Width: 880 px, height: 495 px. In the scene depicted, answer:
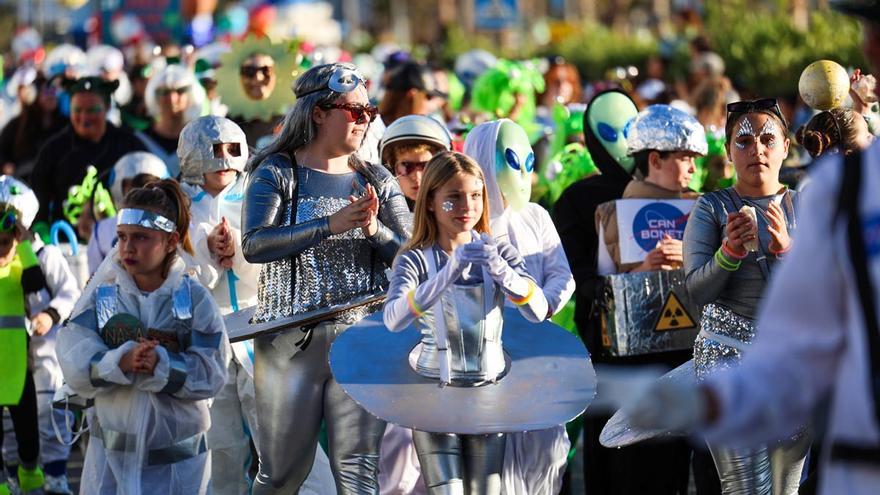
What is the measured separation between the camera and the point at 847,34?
23047 millimetres

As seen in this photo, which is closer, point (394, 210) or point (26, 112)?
point (394, 210)

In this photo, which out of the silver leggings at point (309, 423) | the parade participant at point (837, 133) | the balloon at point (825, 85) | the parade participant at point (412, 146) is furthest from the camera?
the parade participant at point (412, 146)

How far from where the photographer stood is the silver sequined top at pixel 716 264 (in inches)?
243

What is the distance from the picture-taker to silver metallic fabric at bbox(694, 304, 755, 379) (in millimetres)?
6250

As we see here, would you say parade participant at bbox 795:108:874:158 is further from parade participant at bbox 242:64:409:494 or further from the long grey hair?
the long grey hair

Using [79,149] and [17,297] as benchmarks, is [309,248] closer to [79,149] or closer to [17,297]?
[17,297]

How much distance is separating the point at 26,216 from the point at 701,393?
5537mm

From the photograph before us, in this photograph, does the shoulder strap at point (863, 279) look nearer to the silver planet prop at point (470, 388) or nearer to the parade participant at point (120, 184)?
the silver planet prop at point (470, 388)

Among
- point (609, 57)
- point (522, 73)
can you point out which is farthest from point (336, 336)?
point (609, 57)

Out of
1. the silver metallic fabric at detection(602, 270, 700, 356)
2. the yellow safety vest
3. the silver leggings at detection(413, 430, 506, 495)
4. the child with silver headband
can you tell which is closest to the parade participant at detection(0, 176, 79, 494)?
the yellow safety vest

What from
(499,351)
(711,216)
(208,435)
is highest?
(711,216)

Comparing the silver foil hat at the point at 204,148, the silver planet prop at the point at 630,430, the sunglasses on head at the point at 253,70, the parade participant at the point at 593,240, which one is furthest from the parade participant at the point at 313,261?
the sunglasses on head at the point at 253,70

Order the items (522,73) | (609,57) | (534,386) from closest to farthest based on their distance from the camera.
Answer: (534,386), (522,73), (609,57)

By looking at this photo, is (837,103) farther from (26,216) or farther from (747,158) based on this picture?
(26,216)
